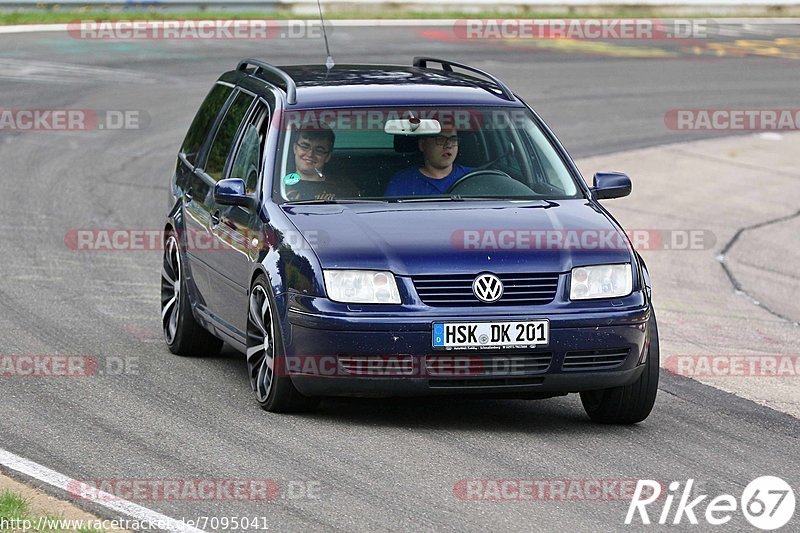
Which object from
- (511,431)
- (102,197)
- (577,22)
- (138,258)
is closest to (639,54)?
(577,22)

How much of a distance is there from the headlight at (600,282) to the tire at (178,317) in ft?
9.76

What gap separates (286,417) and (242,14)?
23.9 meters

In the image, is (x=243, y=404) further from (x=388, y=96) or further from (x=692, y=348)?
(x=692, y=348)

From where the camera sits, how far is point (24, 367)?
9562mm

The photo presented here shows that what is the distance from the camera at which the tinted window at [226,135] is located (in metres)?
9.90

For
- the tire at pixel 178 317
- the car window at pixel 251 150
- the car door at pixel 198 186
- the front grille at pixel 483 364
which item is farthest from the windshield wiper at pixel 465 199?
the tire at pixel 178 317

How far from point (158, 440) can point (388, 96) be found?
2572 mm

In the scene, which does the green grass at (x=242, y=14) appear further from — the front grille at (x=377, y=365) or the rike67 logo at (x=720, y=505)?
the rike67 logo at (x=720, y=505)

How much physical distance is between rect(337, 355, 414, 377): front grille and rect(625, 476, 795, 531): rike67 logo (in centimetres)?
129

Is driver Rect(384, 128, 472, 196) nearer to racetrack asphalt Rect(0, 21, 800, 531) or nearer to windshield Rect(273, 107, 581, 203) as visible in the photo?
windshield Rect(273, 107, 581, 203)
